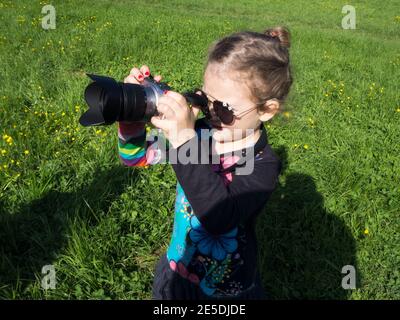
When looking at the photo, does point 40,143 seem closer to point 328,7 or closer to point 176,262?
point 176,262

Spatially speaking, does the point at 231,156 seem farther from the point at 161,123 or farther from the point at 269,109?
the point at 161,123

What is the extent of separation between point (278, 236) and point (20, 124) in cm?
234

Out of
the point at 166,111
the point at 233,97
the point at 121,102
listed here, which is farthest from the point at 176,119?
the point at 233,97

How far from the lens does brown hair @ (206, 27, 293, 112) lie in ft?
4.62

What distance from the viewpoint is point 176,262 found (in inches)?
64.7

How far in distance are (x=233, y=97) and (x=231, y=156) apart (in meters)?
0.24

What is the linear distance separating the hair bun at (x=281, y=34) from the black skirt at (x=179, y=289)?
1032 millimetres

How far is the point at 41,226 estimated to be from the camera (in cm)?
242

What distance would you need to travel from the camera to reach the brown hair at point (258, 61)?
4.62 ft

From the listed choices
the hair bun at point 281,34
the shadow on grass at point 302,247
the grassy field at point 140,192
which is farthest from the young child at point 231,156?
the shadow on grass at point 302,247

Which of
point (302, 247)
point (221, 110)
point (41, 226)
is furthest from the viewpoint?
point (302, 247)

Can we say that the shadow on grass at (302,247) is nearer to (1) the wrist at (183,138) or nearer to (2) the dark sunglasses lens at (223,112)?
(2) the dark sunglasses lens at (223,112)

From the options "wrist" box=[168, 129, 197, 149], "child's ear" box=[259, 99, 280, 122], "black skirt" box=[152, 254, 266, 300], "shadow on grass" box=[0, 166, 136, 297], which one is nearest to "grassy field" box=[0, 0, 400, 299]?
"shadow on grass" box=[0, 166, 136, 297]

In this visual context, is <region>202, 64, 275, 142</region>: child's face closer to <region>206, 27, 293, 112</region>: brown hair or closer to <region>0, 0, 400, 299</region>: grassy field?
<region>206, 27, 293, 112</region>: brown hair
